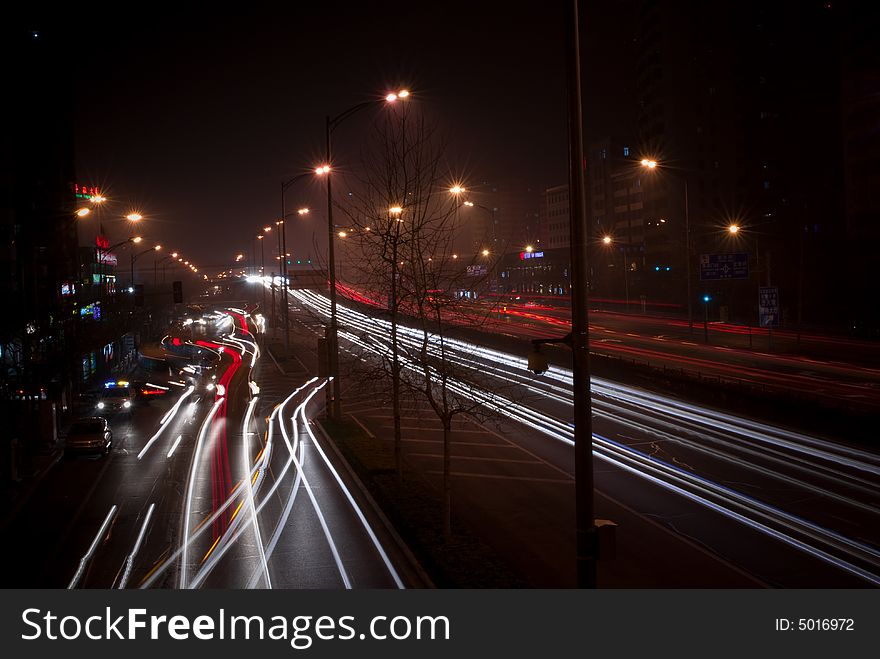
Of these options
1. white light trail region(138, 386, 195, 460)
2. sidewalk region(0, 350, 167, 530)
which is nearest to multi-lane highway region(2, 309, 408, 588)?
white light trail region(138, 386, 195, 460)

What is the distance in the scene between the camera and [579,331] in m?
8.62

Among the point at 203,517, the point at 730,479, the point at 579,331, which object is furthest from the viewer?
the point at 730,479

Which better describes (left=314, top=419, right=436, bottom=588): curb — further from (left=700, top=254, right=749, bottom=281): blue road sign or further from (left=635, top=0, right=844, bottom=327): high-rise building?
(left=635, top=0, right=844, bottom=327): high-rise building

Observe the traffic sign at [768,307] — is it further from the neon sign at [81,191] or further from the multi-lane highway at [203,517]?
the neon sign at [81,191]

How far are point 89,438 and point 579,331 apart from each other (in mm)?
21194

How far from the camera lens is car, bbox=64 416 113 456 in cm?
2462

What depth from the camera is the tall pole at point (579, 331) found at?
27.9 feet

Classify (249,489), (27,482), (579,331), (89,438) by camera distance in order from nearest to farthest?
(579,331), (249,489), (27,482), (89,438)

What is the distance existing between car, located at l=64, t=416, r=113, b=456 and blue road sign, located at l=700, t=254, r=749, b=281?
3556 centimetres

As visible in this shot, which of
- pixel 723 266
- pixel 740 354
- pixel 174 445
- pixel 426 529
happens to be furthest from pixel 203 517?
pixel 723 266

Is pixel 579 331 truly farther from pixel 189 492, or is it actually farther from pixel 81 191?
pixel 81 191

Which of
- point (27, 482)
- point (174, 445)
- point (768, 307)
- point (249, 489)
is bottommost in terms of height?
point (27, 482)

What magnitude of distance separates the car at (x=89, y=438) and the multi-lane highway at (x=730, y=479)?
10.7 m
